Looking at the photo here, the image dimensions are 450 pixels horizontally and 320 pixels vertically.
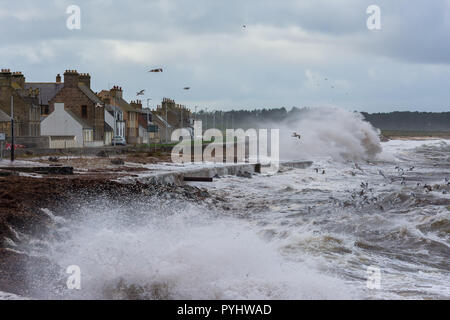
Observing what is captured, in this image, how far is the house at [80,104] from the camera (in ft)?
188

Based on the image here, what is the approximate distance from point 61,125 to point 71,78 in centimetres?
502

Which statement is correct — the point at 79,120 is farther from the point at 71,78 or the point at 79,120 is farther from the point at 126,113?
the point at 126,113

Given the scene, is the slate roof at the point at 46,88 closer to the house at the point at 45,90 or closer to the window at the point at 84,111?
the house at the point at 45,90

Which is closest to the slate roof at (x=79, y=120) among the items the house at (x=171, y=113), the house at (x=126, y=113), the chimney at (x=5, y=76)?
the chimney at (x=5, y=76)

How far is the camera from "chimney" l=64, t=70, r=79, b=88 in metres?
57.0

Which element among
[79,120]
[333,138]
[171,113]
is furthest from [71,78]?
[171,113]

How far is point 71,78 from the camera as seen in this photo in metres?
57.1

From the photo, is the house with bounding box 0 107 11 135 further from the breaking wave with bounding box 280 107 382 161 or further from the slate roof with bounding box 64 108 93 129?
the breaking wave with bounding box 280 107 382 161

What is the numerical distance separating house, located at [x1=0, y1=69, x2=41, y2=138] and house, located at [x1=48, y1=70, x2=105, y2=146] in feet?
5.18

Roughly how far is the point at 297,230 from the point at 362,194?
909 centimetres

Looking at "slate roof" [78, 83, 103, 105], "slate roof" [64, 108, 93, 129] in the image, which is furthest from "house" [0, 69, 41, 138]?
"slate roof" [78, 83, 103, 105]

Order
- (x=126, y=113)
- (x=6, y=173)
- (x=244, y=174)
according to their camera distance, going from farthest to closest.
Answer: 1. (x=126, y=113)
2. (x=244, y=174)
3. (x=6, y=173)

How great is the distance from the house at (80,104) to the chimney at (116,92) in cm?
1530

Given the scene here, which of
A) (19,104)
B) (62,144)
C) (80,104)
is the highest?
(80,104)
